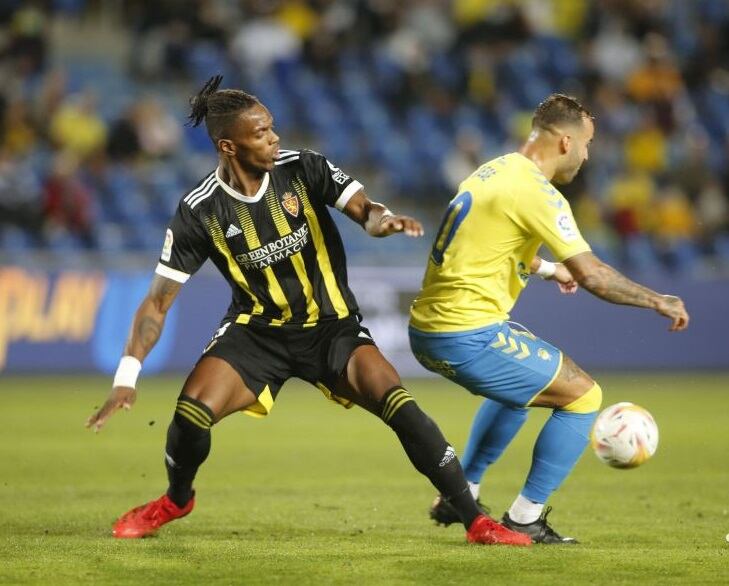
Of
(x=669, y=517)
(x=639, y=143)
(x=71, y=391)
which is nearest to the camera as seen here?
(x=669, y=517)

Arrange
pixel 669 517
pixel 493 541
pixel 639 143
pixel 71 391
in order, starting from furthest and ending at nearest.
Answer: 1. pixel 639 143
2. pixel 71 391
3. pixel 669 517
4. pixel 493 541

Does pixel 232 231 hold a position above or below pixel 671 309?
below

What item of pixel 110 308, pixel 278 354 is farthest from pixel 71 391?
pixel 278 354

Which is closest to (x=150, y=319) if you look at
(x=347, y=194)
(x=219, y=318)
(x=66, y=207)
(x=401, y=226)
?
(x=347, y=194)

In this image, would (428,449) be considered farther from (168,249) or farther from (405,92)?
(405,92)

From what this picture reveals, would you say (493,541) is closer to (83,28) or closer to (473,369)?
(473,369)

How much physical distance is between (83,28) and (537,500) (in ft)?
47.9

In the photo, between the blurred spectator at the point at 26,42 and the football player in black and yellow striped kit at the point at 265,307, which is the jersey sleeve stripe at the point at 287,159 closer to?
the football player in black and yellow striped kit at the point at 265,307

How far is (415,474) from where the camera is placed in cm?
975

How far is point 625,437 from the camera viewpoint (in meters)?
6.59

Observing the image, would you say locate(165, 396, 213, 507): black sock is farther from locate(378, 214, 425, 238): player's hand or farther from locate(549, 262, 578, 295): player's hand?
locate(549, 262, 578, 295): player's hand

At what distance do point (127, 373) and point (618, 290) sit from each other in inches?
93.6

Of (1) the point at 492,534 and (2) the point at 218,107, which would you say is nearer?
(1) the point at 492,534

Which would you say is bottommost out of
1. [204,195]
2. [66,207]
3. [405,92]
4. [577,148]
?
[66,207]
